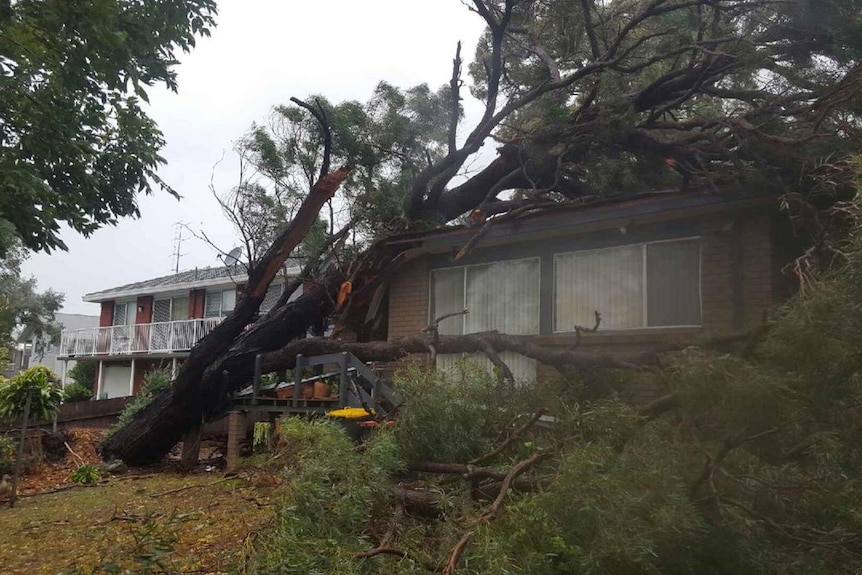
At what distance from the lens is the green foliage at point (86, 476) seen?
9.62m

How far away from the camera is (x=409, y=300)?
412 inches

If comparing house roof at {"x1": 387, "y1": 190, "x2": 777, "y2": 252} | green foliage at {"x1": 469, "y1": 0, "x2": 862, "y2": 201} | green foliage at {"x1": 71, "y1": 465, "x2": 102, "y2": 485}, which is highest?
green foliage at {"x1": 469, "y1": 0, "x2": 862, "y2": 201}

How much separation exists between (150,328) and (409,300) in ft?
61.1

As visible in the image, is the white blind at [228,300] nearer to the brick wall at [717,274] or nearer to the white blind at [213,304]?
the white blind at [213,304]

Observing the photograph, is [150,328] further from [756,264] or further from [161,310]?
[756,264]

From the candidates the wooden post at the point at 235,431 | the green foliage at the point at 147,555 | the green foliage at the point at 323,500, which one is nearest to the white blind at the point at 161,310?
the wooden post at the point at 235,431

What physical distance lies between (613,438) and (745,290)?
4.53 m

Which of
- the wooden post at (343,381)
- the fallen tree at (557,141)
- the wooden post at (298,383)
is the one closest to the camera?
the wooden post at (343,381)

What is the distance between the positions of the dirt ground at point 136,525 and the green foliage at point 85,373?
19.5 m

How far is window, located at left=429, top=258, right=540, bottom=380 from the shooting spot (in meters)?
9.19

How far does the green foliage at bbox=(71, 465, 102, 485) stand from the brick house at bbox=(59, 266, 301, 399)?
1390cm

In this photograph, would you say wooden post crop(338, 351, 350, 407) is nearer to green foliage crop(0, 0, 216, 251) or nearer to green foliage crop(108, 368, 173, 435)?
green foliage crop(0, 0, 216, 251)

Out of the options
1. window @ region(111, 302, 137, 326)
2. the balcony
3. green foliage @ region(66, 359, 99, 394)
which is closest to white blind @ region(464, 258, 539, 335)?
the balcony

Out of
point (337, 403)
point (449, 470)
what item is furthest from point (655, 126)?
point (449, 470)
